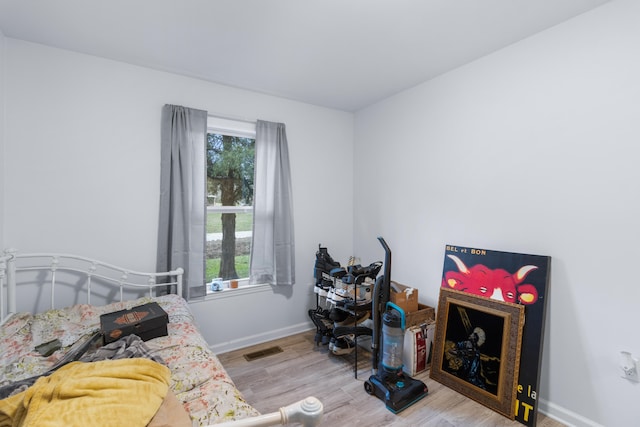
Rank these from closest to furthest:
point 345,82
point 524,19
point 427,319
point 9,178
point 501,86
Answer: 1. point 524,19
2. point 9,178
3. point 501,86
4. point 427,319
5. point 345,82

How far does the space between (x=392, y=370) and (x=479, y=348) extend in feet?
2.17

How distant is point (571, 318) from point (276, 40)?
2.75 meters

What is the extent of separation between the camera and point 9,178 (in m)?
2.08

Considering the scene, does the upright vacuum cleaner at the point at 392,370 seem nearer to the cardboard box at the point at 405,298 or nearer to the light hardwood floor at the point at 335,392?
the light hardwood floor at the point at 335,392

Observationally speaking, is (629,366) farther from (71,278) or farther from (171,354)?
(71,278)

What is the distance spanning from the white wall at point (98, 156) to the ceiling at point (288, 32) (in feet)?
0.58

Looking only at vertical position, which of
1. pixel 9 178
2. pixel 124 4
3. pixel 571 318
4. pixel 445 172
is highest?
pixel 124 4

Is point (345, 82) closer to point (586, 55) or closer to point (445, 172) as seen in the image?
point (445, 172)

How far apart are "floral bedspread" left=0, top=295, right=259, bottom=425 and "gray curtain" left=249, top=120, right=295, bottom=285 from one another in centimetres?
102

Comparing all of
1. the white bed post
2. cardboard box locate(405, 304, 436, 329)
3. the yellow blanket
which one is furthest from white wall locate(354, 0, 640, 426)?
the white bed post

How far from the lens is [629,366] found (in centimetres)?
167

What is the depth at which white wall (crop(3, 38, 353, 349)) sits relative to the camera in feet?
6.95

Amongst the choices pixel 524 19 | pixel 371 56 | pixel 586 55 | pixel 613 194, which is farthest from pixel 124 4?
pixel 613 194

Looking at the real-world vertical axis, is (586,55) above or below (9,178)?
above
